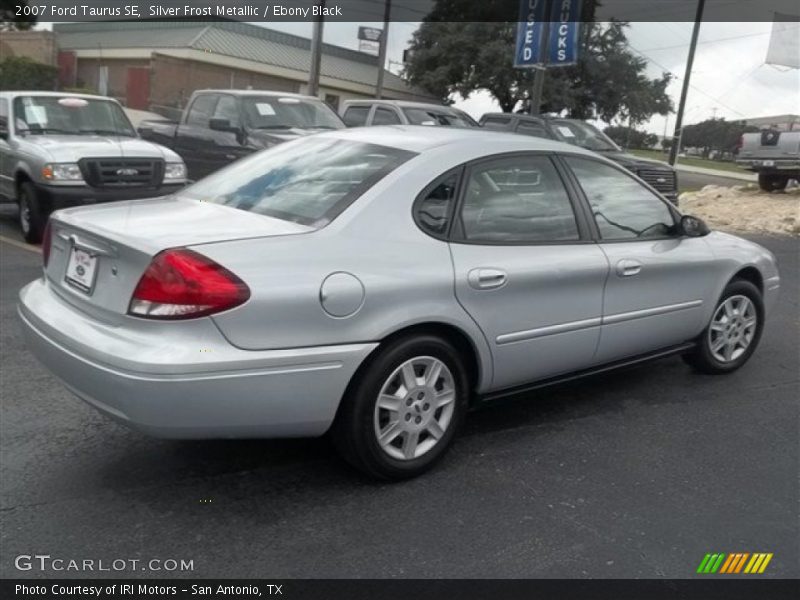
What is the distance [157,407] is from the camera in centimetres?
287

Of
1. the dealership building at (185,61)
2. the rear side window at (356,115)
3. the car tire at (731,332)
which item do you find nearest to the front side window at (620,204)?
the car tire at (731,332)

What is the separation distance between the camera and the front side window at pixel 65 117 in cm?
924

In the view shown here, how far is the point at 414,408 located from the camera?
3.44 meters

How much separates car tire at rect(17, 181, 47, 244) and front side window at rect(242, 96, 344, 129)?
3.10m

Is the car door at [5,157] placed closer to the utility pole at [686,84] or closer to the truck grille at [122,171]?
the truck grille at [122,171]

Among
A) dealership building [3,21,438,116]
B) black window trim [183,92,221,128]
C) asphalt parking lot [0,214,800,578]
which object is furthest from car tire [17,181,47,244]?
dealership building [3,21,438,116]

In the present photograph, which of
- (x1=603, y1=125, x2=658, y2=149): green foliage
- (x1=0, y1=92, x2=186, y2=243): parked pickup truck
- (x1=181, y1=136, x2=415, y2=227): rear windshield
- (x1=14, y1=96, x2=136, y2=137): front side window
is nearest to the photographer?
(x1=181, y1=136, x2=415, y2=227): rear windshield

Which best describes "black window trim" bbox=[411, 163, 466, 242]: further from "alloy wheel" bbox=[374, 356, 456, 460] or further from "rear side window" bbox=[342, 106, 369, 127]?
"rear side window" bbox=[342, 106, 369, 127]

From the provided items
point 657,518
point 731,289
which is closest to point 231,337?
point 657,518

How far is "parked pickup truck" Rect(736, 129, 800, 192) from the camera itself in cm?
1608

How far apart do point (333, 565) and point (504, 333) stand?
1.39m
